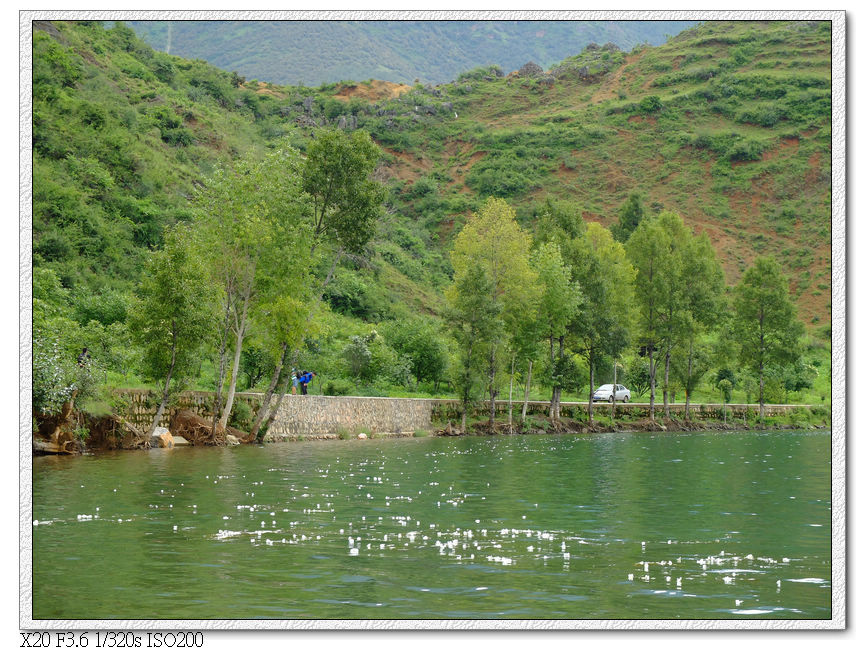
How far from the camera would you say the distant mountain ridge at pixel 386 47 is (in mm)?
115375

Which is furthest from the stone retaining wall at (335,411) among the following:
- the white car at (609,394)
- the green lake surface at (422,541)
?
the white car at (609,394)

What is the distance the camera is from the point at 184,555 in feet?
44.4

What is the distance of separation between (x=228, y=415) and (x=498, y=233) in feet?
75.6

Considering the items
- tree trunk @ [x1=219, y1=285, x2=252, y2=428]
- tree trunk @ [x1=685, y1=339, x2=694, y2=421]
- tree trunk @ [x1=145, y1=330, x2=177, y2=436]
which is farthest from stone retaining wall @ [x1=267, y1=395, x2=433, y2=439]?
tree trunk @ [x1=685, y1=339, x2=694, y2=421]

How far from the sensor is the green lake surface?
10805 millimetres

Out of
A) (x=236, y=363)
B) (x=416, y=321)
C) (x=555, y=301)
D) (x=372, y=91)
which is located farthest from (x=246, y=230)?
(x=372, y=91)

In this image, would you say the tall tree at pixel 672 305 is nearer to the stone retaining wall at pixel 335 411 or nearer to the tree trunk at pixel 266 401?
the stone retaining wall at pixel 335 411

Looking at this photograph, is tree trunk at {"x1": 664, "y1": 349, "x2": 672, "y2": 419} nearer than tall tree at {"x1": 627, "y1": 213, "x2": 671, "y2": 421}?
Yes

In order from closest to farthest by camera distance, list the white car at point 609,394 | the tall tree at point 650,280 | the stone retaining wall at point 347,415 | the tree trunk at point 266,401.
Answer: the tree trunk at point 266,401 < the stone retaining wall at point 347,415 < the tall tree at point 650,280 < the white car at point 609,394

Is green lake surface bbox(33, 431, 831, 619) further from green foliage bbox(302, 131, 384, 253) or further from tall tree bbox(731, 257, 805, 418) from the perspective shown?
tall tree bbox(731, 257, 805, 418)

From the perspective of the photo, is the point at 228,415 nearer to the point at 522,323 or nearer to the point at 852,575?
the point at 522,323

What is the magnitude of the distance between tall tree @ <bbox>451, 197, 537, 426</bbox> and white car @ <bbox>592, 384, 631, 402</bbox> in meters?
17.9

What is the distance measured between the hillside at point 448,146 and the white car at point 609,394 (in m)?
14.0

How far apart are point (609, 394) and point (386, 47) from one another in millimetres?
94326
